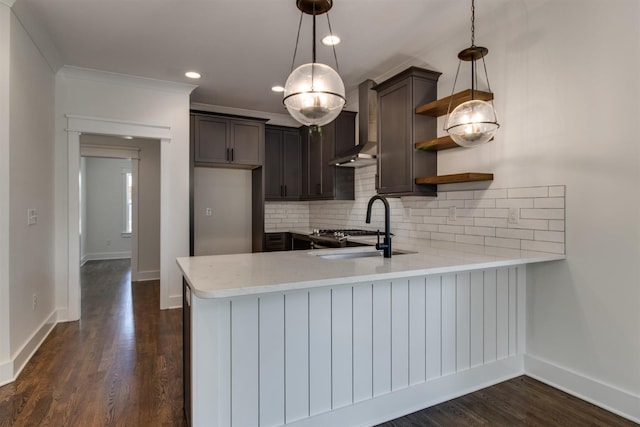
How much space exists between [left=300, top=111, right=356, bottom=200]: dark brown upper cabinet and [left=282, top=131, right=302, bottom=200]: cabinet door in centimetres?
50

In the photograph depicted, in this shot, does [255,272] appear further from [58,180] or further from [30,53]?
[58,180]

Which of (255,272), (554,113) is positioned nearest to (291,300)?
(255,272)

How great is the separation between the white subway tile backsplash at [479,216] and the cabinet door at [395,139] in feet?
1.12

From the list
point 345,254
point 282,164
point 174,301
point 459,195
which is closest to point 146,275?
point 174,301

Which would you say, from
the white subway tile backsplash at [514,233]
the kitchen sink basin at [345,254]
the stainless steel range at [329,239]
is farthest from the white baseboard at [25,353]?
the white subway tile backsplash at [514,233]

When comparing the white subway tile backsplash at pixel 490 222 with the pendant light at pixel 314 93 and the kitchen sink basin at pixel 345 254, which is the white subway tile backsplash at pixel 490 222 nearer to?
the kitchen sink basin at pixel 345 254

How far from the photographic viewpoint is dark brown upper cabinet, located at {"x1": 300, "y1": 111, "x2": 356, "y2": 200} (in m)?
4.37

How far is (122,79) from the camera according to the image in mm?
3861

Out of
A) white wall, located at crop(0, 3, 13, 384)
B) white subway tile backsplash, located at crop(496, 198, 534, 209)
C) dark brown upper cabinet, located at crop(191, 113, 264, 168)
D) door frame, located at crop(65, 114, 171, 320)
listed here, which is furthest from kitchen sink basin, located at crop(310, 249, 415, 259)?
door frame, located at crop(65, 114, 171, 320)

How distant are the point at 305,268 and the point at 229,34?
226 centimetres

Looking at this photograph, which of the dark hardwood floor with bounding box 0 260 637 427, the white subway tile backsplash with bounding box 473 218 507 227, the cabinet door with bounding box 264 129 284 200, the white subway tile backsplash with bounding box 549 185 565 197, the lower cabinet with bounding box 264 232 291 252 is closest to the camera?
the dark hardwood floor with bounding box 0 260 637 427

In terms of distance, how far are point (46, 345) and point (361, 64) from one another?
3832 mm

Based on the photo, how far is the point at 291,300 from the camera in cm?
172

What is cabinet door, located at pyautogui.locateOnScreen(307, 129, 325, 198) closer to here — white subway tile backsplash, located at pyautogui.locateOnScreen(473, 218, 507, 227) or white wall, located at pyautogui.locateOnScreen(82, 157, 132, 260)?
white subway tile backsplash, located at pyautogui.locateOnScreen(473, 218, 507, 227)
